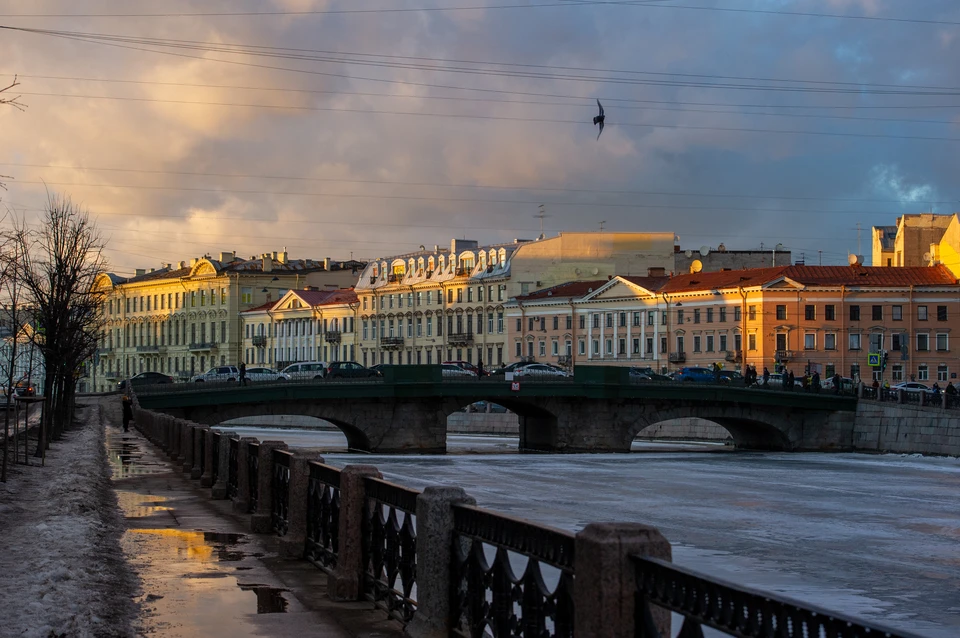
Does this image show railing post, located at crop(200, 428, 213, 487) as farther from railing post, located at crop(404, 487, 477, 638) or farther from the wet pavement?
railing post, located at crop(404, 487, 477, 638)

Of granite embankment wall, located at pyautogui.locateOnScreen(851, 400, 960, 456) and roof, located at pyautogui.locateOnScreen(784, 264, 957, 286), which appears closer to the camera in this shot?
granite embankment wall, located at pyautogui.locateOnScreen(851, 400, 960, 456)

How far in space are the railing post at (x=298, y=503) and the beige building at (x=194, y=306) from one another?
393ft

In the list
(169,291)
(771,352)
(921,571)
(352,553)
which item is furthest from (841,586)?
(169,291)

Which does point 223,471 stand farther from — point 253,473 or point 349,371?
point 349,371

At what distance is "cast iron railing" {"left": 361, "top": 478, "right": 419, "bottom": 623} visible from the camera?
10.0 meters

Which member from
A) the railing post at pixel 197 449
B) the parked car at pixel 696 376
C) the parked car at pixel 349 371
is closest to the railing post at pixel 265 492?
the railing post at pixel 197 449

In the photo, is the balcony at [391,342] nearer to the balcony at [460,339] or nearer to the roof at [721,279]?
the balcony at [460,339]

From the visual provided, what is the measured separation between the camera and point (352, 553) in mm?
11422

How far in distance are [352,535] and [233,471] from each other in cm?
1005

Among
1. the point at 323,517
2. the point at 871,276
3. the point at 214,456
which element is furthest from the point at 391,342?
the point at 323,517

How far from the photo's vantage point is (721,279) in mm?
94062

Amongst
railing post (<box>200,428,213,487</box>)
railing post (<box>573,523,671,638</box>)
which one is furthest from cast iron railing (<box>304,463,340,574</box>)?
railing post (<box>200,428,213,487</box>)

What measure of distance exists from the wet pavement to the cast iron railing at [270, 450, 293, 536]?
28 centimetres

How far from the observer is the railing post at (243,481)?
18531 mm
